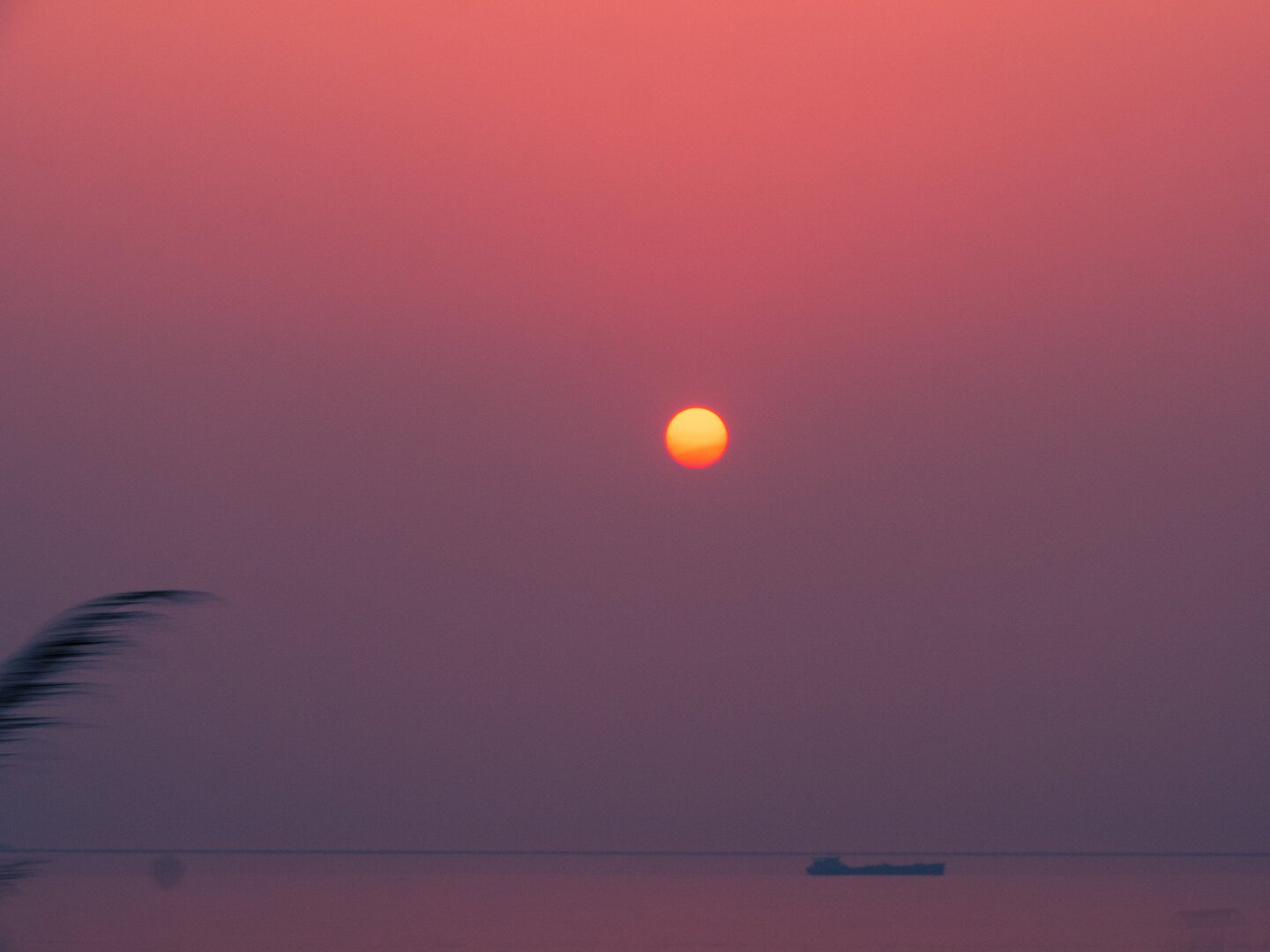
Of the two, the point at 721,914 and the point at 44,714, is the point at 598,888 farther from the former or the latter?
the point at 44,714

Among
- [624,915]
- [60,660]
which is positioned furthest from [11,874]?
[624,915]

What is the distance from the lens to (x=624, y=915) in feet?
308

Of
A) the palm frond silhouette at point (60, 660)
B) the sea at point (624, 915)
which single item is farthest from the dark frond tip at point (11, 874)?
the sea at point (624, 915)

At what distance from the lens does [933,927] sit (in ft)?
274

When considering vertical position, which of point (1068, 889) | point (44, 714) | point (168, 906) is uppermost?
point (44, 714)

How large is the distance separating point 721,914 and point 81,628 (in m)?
94.9

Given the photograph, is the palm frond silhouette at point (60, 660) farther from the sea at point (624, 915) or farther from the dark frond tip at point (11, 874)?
the sea at point (624, 915)

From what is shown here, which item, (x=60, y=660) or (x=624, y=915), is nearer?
(x=60, y=660)

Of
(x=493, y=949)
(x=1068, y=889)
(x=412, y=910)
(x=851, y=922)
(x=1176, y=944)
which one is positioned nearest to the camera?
(x=493, y=949)

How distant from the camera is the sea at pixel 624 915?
→ 70.7 m

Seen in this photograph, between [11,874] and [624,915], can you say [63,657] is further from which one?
[624,915]

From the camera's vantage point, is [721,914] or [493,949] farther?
[721,914]

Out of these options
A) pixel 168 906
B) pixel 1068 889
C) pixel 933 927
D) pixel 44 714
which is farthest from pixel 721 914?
pixel 44 714

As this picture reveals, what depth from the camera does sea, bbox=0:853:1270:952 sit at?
70.7m
